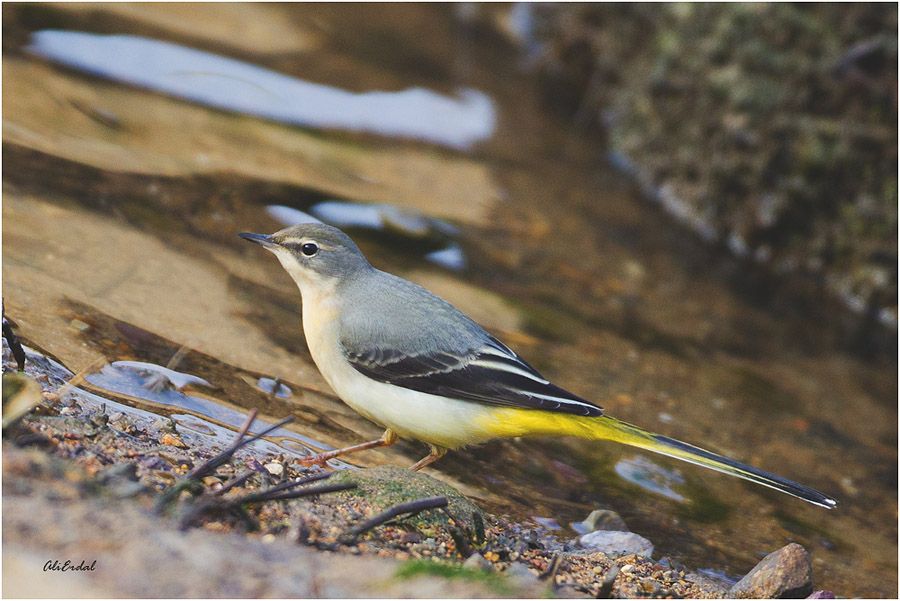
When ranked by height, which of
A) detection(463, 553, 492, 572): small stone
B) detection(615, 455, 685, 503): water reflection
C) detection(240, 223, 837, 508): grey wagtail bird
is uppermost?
detection(240, 223, 837, 508): grey wagtail bird

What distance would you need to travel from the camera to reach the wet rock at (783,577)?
4227 millimetres

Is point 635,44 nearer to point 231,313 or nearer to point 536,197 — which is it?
point 536,197

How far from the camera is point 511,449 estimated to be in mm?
5688

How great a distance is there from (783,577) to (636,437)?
982 mm

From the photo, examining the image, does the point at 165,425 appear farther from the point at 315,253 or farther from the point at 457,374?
the point at 457,374

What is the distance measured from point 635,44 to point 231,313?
298 inches

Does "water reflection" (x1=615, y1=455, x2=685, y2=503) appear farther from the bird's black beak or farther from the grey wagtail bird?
the bird's black beak

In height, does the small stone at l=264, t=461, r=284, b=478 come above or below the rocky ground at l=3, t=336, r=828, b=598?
below

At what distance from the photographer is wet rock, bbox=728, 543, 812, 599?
423 cm

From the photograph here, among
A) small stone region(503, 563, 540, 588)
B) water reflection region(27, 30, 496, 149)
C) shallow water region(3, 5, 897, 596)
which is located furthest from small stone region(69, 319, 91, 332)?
water reflection region(27, 30, 496, 149)

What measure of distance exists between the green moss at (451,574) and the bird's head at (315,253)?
2.06m

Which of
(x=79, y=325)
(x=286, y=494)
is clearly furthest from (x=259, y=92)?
(x=286, y=494)

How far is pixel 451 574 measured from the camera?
135 inches
